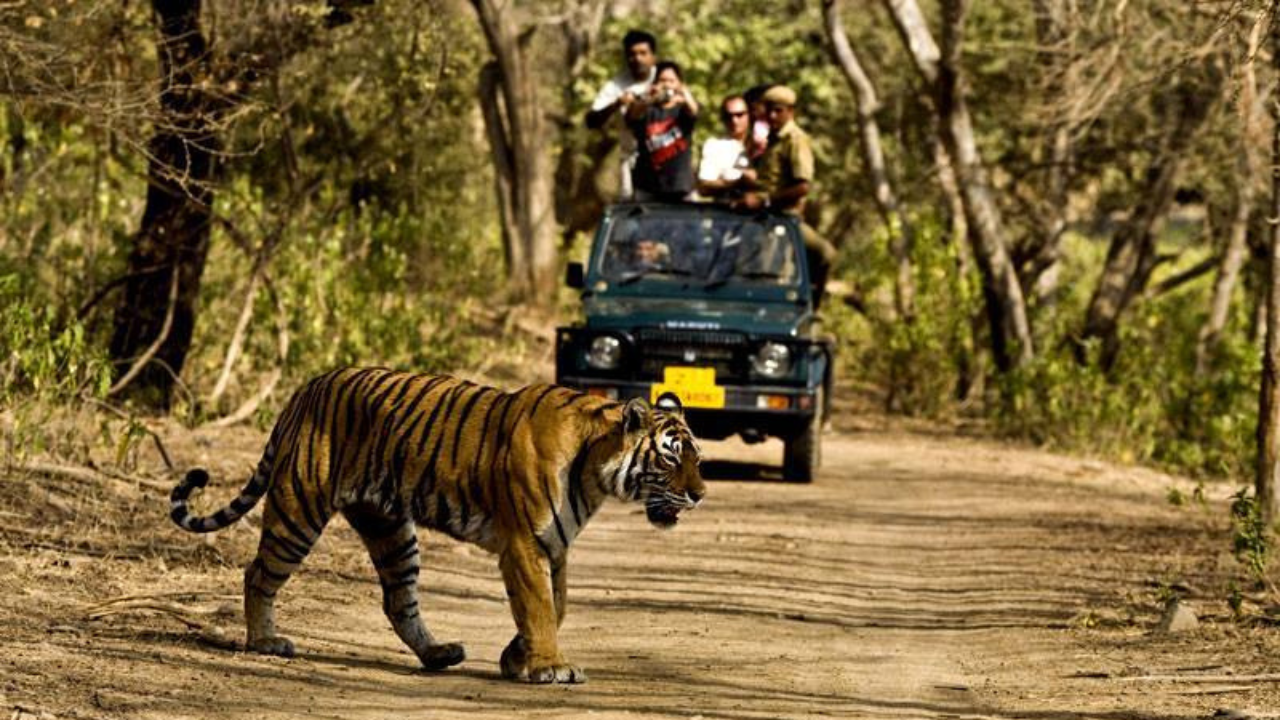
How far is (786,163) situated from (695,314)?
206cm

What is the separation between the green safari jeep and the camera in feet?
52.1

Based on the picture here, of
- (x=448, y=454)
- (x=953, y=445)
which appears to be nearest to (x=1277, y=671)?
(x=448, y=454)

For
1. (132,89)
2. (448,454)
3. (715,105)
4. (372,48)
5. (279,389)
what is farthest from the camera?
(715,105)

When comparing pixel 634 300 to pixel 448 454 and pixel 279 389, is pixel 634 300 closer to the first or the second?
pixel 279 389

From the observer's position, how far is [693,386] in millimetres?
15867

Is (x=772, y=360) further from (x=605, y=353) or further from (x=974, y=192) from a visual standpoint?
(x=974, y=192)

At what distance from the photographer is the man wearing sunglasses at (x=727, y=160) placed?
17812mm

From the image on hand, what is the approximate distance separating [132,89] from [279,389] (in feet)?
11.8

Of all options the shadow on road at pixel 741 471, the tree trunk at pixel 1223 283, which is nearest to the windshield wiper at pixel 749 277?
the shadow on road at pixel 741 471

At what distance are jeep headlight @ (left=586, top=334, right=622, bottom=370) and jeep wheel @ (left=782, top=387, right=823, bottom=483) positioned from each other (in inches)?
56.4

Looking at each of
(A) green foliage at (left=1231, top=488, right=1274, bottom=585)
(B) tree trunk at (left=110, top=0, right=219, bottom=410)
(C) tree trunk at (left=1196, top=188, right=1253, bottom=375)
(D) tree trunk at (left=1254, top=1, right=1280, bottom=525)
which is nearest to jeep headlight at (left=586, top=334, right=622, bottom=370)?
(B) tree trunk at (left=110, top=0, right=219, bottom=410)

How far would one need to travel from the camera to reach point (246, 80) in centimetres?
1581

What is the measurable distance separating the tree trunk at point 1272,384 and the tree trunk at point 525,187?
614 inches

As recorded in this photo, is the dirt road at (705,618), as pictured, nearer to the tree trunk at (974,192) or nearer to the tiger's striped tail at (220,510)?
the tiger's striped tail at (220,510)
